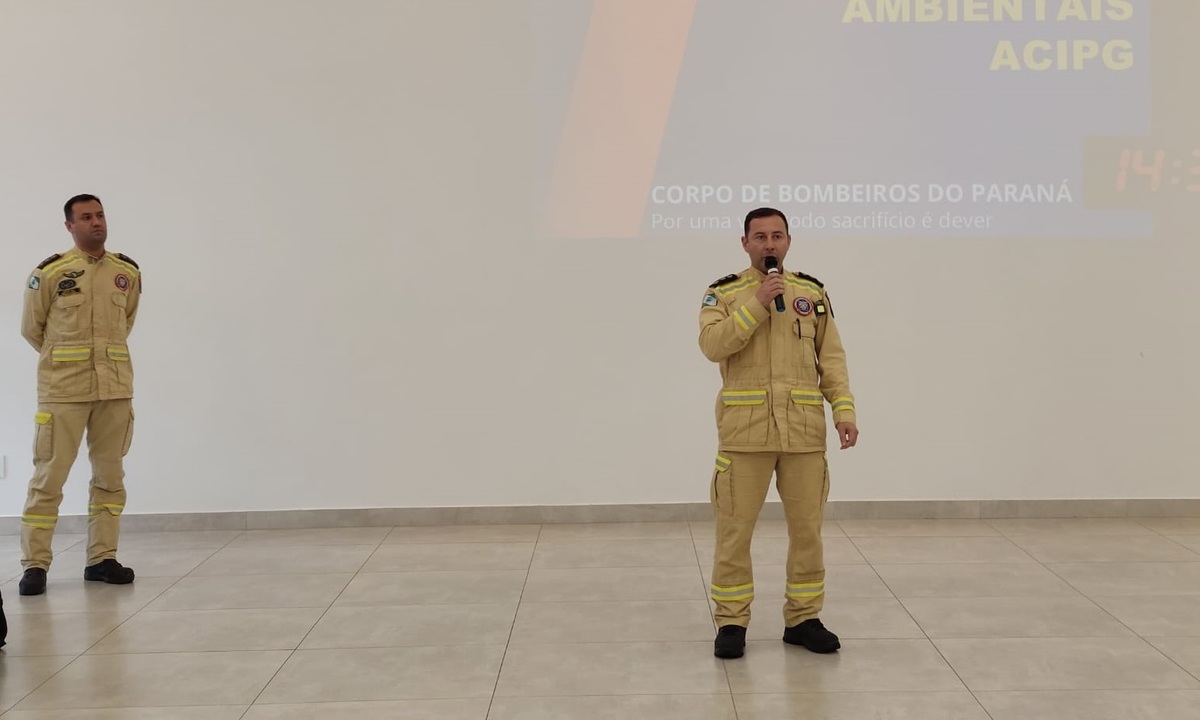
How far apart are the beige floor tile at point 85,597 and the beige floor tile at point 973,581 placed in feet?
9.83

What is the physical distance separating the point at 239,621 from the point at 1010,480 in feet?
12.4

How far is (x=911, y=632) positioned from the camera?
3703 millimetres

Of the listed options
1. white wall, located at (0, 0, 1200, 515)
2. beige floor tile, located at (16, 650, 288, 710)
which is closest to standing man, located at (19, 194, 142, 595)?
white wall, located at (0, 0, 1200, 515)

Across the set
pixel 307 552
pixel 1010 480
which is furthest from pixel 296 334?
pixel 1010 480

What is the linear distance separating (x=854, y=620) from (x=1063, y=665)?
735 mm

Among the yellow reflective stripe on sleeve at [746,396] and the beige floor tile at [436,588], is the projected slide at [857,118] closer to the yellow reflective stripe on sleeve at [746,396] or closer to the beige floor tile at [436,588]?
the beige floor tile at [436,588]

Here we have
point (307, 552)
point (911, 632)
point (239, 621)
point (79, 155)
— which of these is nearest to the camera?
point (911, 632)

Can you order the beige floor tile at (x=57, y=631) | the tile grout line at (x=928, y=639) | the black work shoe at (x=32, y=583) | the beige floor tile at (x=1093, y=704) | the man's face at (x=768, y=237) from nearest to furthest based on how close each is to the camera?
the beige floor tile at (x=1093, y=704)
the tile grout line at (x=928, y=639)
the man's face at (x=768, y=237)
the beige floor tile at (x=57, y=631)
the black work shoe at (x=32, y=583)

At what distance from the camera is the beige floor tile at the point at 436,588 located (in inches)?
165

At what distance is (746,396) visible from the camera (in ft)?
11.5

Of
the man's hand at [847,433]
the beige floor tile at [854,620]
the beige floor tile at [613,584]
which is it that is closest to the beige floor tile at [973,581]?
the beige floor tile at [854,620]

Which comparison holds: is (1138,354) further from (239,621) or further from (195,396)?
(195,396)

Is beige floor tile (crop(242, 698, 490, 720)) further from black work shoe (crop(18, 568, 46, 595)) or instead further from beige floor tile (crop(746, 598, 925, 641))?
black work shoe (crop(18, 568, 46, 595))

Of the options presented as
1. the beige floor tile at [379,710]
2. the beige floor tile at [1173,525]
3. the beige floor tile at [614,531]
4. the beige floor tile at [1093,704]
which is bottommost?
the beige floor tile at [379,710]
